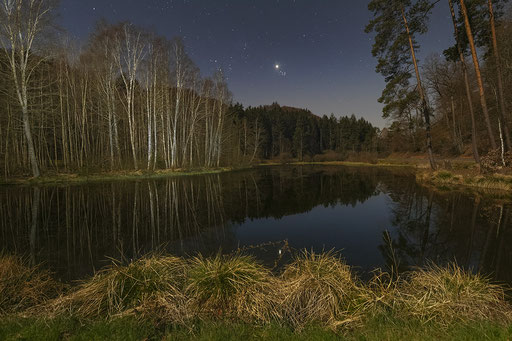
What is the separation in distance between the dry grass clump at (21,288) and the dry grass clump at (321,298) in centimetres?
377

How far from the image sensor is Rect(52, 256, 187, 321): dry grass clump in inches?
129

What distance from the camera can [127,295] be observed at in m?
3.53

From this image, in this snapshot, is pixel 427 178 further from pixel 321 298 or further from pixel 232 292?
pixel 232 292

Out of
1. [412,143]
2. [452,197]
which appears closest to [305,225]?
[452,197]

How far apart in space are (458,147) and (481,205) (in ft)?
108

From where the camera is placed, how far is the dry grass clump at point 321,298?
315 cm

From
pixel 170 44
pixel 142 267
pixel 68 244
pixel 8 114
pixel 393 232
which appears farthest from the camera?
pixel 170 44

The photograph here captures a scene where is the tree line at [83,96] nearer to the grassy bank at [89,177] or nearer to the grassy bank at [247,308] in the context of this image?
the grassy bank at [89,177]

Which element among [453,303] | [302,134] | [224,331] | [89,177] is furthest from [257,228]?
[302,134]

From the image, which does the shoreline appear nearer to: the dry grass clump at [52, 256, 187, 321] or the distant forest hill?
the dry grass clump at [52, 256, 187, 321]

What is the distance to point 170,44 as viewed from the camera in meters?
26.8

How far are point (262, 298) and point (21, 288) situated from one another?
13.1 feet

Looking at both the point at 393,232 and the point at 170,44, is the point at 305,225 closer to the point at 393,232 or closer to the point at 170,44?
the point at 393,232

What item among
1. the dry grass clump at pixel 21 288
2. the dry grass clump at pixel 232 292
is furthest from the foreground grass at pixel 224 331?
the dry grass clump at pixel 21 288
